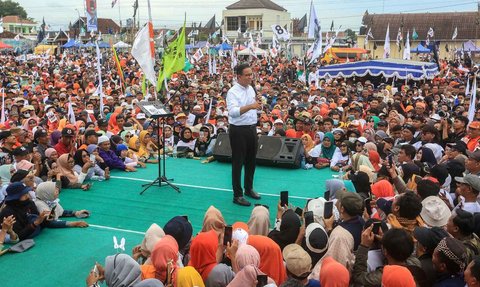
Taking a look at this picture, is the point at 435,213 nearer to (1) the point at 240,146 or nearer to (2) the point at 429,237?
(2) the point at 429,237

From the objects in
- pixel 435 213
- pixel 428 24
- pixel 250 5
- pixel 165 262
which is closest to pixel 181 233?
pixel 165 262

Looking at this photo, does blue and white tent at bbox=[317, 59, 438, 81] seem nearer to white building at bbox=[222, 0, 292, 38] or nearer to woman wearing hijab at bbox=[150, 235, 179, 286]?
woman wearing hijab at bbox=[150, 235, 179, 286]

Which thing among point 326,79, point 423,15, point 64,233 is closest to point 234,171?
point 64,233

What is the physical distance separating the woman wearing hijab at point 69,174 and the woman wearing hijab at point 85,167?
7.4 inches

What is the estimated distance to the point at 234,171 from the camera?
689 cm

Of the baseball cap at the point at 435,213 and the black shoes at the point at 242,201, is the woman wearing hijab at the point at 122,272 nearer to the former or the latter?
the baseball cap at the point at 435,213

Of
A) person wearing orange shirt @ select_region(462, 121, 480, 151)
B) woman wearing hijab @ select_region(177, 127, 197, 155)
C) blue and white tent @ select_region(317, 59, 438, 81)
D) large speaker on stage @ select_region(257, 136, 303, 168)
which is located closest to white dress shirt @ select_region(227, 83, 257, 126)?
large speaker on stage @ select_region(257, 136, 303, 168)

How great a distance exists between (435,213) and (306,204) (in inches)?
56.4

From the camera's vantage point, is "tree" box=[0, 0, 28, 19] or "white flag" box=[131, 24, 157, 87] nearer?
"white flag" box=[131, 24, 157, 87]

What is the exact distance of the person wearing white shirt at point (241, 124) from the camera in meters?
6.63

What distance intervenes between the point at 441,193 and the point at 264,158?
180 inches

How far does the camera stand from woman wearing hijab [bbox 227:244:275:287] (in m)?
3.29

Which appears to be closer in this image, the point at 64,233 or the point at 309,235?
the point at 309,235

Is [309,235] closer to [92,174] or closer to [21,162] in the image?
[21,162]
